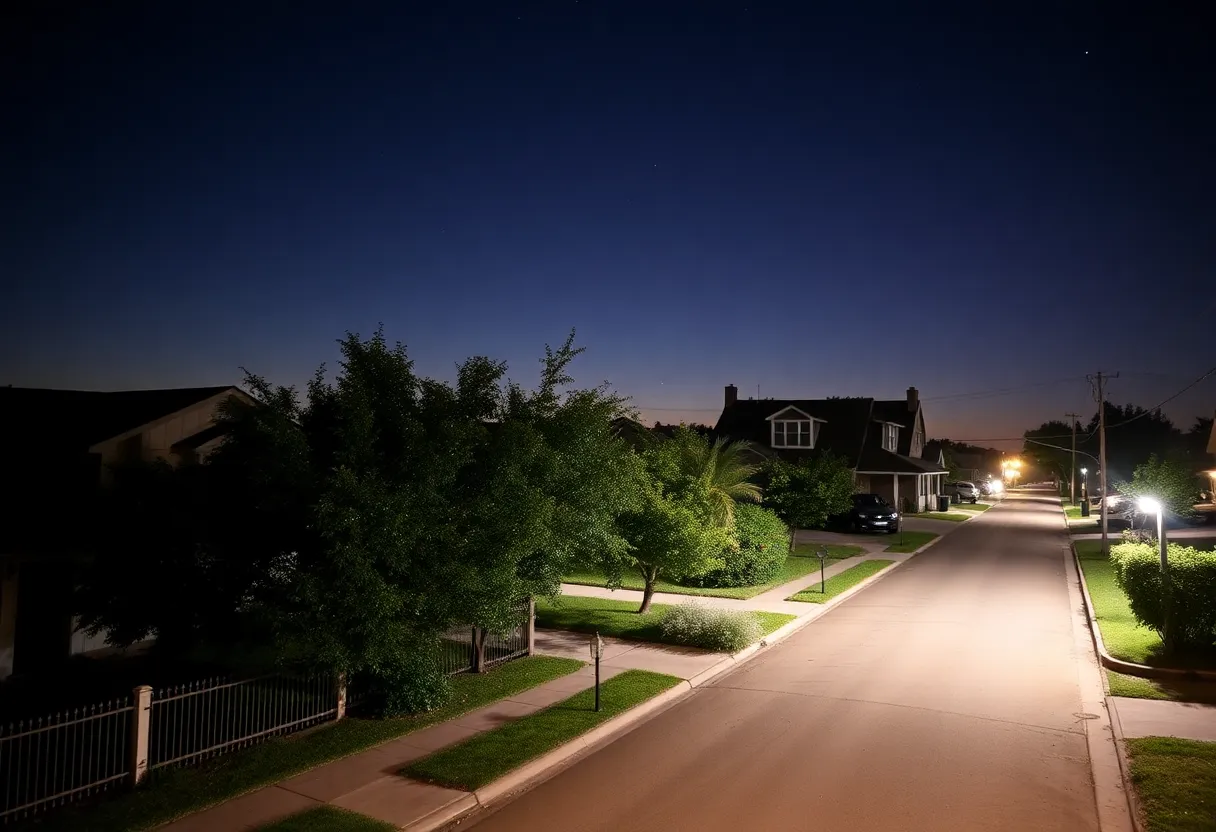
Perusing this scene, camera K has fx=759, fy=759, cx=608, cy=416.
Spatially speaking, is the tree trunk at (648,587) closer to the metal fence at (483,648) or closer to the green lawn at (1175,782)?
the metal fence at (483,648)

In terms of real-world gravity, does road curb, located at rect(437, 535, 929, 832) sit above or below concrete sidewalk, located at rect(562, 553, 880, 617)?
below

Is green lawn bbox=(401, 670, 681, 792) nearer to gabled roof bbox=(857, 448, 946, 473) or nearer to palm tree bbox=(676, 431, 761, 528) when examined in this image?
palm tree bbox=(676, 431, 761, 528)

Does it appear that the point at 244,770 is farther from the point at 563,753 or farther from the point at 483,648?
the point at 483,648

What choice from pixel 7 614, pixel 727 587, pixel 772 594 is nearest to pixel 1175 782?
pixel 772 594

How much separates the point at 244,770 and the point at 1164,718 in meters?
11.7

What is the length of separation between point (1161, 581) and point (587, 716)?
1012 cm

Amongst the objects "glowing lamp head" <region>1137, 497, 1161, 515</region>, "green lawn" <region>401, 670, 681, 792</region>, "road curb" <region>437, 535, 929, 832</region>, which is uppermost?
"glowing lamp head" <region>1137, 497, 1161, 515</region>

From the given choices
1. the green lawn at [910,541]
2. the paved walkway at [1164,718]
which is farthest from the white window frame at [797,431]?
the paved walkway at [1164,718]

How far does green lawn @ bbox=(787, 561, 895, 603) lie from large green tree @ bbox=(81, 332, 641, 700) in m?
10.5

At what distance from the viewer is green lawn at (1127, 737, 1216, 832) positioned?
7125 millimetres

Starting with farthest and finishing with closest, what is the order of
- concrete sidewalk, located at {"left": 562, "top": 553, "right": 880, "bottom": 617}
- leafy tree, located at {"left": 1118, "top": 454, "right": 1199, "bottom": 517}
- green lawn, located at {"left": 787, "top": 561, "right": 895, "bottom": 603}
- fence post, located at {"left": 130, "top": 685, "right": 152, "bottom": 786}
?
leafy tree, located at {"left": 1118, "top": 454, "right": 1199, "bottom": 517}, green lawn, located at {"left": 787, "top": 561, "right": 895, "bottom": 603}, concrete sidewalk, located at {"left": 562, "top": 553, "right": 880, "bottom": 617}, fence post, located at {"left": 130, "top": 685, "right": 152, "bottom": 786}

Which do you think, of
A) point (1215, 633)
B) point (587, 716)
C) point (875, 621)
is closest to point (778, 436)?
point (875, 621)

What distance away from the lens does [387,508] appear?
9.25 metres

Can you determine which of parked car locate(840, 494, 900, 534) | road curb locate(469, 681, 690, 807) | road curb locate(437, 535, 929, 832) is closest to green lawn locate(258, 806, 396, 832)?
road curb locate(437, 535, 929, 832)
